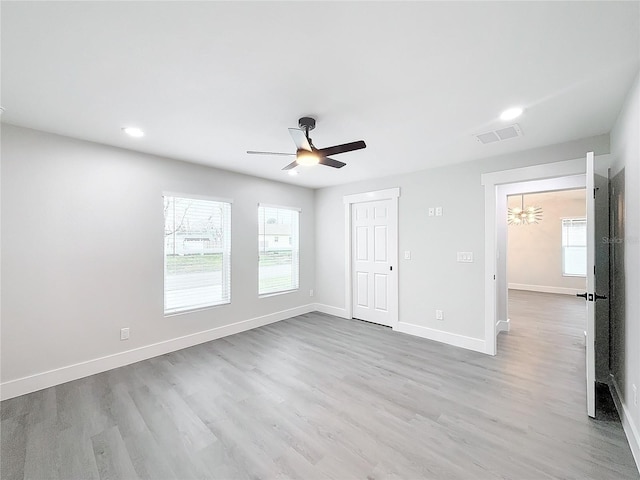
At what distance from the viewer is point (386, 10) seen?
1.30 m

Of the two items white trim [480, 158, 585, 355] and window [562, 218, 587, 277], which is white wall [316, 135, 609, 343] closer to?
white trim [480, 158, 585, 355]

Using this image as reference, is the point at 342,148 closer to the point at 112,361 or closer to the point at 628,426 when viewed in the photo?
the point at 628,426

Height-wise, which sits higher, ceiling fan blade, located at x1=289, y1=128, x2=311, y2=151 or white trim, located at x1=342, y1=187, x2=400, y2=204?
ceiling fan blade, located at x1=289, y1=128, x2=311, y2=151

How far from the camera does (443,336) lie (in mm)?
3889

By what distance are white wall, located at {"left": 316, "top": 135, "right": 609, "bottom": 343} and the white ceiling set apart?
0.82m

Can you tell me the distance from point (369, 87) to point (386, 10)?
651 mm

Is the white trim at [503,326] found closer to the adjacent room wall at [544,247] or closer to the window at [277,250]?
the window at [277,250]

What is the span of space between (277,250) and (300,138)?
3004 millimetres

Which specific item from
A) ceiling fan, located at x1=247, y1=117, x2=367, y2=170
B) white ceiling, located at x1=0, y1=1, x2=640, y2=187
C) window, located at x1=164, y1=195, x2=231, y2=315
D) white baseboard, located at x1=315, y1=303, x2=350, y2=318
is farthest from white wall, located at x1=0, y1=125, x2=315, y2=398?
white baseboard, located at x1=315, y1=303, x2=350, y2=318

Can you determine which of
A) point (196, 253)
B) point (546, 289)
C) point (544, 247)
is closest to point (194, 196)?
point (196, 253)

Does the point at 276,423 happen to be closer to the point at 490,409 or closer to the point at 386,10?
the point at 490,409

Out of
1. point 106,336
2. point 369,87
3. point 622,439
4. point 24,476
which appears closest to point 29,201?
point 106,336

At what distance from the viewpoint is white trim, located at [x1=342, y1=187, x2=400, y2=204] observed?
4.44m

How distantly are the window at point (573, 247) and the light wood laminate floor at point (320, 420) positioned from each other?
5256 mm
